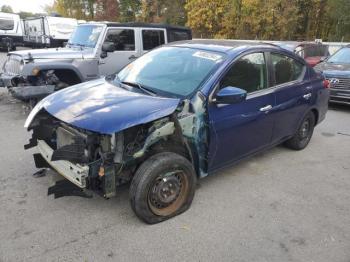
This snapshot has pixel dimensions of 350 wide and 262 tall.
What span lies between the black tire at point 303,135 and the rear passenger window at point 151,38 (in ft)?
14.3

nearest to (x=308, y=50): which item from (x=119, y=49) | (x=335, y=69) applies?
(x=335, y=69)

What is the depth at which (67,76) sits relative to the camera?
6992 millimetres

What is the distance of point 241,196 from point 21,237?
94.8 inches

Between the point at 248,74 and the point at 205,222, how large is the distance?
1837mm

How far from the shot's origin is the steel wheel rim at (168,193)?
3.23 meters

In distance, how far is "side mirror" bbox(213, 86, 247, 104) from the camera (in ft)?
11.2

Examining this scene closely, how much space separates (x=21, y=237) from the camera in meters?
3.02

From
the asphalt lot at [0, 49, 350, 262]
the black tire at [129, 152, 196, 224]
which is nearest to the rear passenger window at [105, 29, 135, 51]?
the asphalt lot at [0, 49, 350, 262]

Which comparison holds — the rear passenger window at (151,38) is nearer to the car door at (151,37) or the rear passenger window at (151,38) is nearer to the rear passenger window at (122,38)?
the car door at (151,37)

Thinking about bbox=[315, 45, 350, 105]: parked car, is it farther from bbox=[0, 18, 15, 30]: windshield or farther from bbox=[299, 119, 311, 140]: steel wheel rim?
bbox=[0, 18, 15, 30]: windshield

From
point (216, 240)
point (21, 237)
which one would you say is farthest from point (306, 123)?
point (21, 237)

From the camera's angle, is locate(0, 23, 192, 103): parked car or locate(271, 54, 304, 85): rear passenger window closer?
locate(271, 54, 304, 85): rear passenger window

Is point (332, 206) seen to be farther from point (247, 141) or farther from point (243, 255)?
point (243, 255)

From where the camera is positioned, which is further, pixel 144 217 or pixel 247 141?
pixel 247 141
